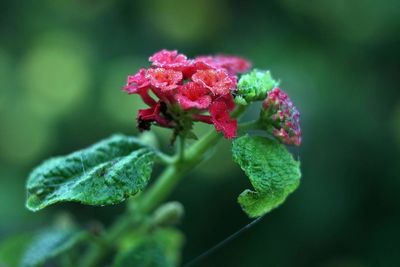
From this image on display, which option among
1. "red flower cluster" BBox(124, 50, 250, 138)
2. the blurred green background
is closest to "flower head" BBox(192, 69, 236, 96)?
"red flower cluster" BBox(124, 50, 250, 138)

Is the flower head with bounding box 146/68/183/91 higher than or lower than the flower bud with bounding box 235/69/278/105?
higher

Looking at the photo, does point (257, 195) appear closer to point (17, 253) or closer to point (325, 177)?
point (17, 253)

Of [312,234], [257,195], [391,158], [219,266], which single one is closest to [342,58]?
[391,158]

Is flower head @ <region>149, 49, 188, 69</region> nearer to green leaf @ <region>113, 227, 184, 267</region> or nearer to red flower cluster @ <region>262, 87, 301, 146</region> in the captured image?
red flower cluster @ <region>262, 87, 301, 146</region>

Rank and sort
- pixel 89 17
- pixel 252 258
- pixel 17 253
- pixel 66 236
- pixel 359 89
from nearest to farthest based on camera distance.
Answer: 1. pixel 66 236
2. pixel 17 253
3. pixel 252 258
4. pixel 359 89
5. pixel 89 17

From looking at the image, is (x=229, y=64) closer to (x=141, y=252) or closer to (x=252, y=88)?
(x=252, y=88)
